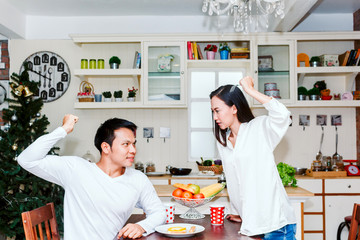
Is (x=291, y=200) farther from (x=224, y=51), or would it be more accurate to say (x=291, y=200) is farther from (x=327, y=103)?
(x=224, y=51)

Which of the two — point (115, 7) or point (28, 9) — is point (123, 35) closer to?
point (115, 7)

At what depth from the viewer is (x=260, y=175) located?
186 centimetres

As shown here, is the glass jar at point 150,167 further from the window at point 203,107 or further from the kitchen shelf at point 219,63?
the kitchen shelf at point 219,63

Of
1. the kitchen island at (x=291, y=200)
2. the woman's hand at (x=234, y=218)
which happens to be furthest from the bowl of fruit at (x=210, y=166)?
the woman's hand at (x=234, y=218)

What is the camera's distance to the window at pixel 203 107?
509 cm

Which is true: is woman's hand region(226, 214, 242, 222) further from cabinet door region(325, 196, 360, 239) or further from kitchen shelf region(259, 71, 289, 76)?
kitchen shelf region(259, 71, 289, 76)

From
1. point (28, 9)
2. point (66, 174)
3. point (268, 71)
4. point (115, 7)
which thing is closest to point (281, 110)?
point (66, 174)

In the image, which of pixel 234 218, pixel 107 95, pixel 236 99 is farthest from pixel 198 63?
pixel 234 218

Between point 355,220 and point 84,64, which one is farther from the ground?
point 84,64

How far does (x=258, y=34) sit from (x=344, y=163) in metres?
1.94

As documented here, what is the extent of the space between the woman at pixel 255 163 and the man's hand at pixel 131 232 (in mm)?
473

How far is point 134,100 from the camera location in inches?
188

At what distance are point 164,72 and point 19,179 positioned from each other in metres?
1.99

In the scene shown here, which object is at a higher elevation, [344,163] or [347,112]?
[347,112]
